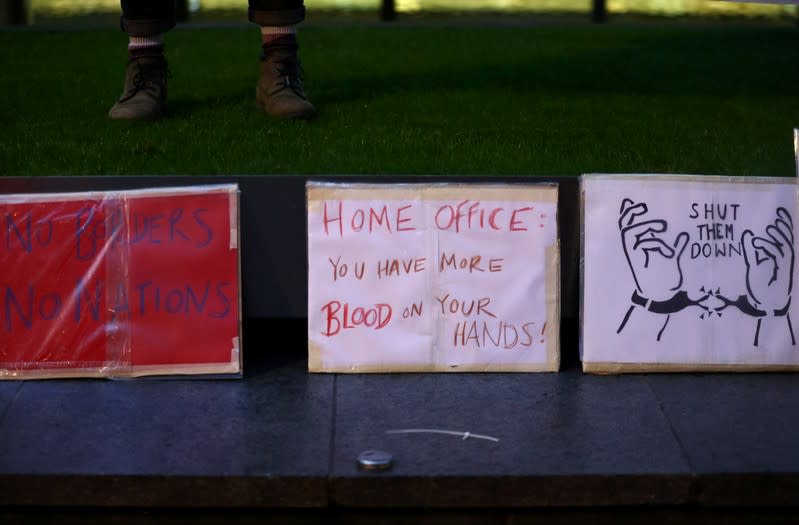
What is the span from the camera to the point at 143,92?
22.7ft

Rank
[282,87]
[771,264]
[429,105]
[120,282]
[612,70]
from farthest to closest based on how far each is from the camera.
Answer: [612,70], [429,105], [282,87], [771,264], [120,282]

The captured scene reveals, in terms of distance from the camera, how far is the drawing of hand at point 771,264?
18.3ft

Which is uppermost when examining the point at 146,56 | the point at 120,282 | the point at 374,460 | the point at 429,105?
the point at 146,56

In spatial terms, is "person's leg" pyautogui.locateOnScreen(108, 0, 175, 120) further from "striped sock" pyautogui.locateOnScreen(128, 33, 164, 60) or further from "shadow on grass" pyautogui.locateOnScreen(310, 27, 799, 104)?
"shadow on grass" pyautogui.locateOnScreen(310, 27, 799, 104)

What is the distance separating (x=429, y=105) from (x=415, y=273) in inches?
76.4

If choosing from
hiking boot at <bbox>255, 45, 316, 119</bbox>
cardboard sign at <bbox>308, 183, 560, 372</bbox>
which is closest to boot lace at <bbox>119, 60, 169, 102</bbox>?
hiking boot at <bbox>255, 45, 316, 119</bbox>

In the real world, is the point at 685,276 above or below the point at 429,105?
below

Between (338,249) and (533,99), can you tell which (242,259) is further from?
(533,99)

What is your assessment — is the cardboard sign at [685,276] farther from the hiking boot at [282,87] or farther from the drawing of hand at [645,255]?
the hiking boot at [282,87]

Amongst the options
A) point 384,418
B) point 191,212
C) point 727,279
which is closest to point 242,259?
point 191,212

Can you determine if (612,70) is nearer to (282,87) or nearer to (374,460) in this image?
(282,87)

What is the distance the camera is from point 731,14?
36.7 feet

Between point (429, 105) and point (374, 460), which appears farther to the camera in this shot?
point (429, 105)

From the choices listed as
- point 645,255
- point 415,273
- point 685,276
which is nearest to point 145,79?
point 415,273
